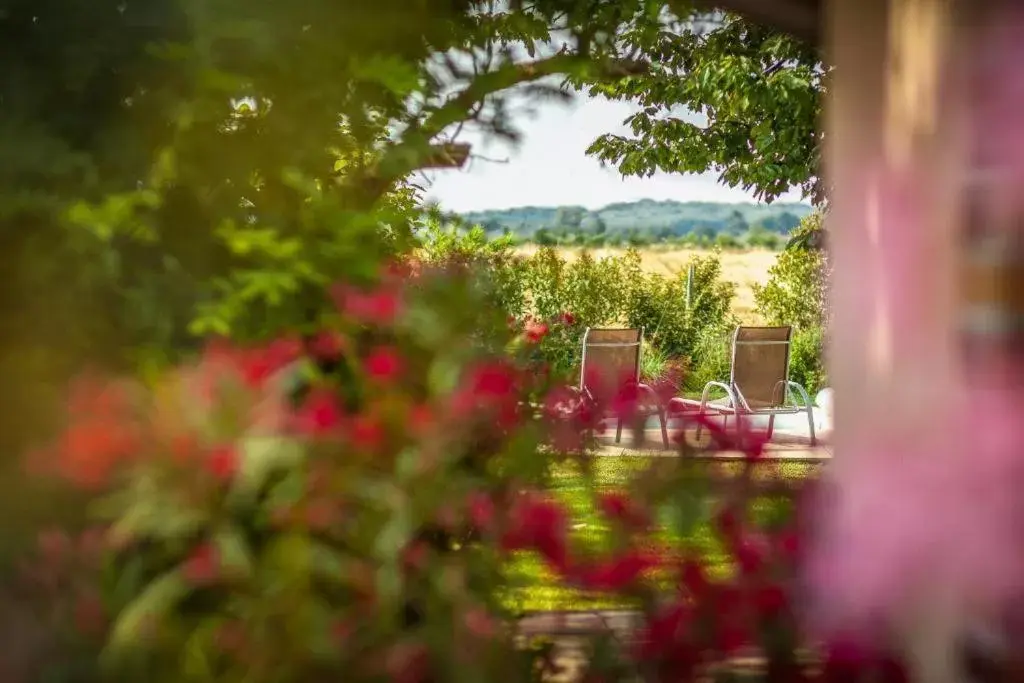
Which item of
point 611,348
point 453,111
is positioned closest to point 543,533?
point 453,111

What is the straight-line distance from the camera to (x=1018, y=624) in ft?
5.38

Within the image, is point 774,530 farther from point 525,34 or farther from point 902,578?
point 525,34

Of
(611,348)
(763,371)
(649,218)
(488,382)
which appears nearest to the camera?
(488,382)

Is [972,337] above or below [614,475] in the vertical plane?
above

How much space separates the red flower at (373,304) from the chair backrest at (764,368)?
5.44m

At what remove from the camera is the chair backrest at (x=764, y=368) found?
7.28 meters

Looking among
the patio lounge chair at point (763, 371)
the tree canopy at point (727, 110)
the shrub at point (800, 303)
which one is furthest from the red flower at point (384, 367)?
the shrub at point (800, 303)

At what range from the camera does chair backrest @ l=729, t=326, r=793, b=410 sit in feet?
23.9

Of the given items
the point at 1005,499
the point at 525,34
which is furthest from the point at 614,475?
the point at 1005,499

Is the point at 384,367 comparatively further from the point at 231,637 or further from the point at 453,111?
the point at 453,111

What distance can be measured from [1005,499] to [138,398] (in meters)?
1.35

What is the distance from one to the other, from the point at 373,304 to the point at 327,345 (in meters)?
0.18

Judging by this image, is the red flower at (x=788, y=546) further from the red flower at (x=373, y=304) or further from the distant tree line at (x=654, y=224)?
the distant tree line at (x=654, y=224)

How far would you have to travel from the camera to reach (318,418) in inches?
70.2
